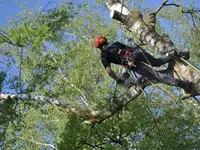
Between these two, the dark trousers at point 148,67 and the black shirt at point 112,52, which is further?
the black shirt at point 112,52

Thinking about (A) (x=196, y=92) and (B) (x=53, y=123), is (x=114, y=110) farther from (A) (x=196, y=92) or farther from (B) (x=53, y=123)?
(B) (x=53, y=123)

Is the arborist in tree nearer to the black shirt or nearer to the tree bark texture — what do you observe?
the black shirt

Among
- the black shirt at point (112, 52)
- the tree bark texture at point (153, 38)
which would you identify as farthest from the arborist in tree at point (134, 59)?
the tree bark texture at point (153, 38)

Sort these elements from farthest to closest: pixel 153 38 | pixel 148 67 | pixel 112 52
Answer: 1. pixel 112 52
2. pixel 148 67
3. pixel 153 38

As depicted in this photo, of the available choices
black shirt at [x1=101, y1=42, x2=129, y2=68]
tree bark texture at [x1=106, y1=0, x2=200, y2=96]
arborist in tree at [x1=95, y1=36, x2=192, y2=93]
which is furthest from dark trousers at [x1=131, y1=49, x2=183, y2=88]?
black shirt at [x1=101, y1=42, x2=129, y2=68]

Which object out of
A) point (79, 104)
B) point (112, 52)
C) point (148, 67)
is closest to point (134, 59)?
point (148, 67)

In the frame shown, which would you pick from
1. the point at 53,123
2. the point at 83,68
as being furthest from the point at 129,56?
the point at 83,68

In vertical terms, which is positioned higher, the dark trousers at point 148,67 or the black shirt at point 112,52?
the black shirt at point 112,52

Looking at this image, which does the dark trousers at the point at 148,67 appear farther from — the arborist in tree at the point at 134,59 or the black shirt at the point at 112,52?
the black shirt at the point at 112,52

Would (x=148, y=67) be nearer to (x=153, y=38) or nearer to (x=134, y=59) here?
(x=134, y=59)

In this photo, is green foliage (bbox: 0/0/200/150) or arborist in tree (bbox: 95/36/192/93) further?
green foliage (bbox: 0/0/200/150)

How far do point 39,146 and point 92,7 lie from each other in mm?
6518

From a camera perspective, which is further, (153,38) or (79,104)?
(79,104)

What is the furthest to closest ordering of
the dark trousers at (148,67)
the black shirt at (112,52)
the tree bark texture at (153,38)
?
the black shirt at (112,52)
the dark trousers at (148,67)
the tree bark texture at (153,38)
